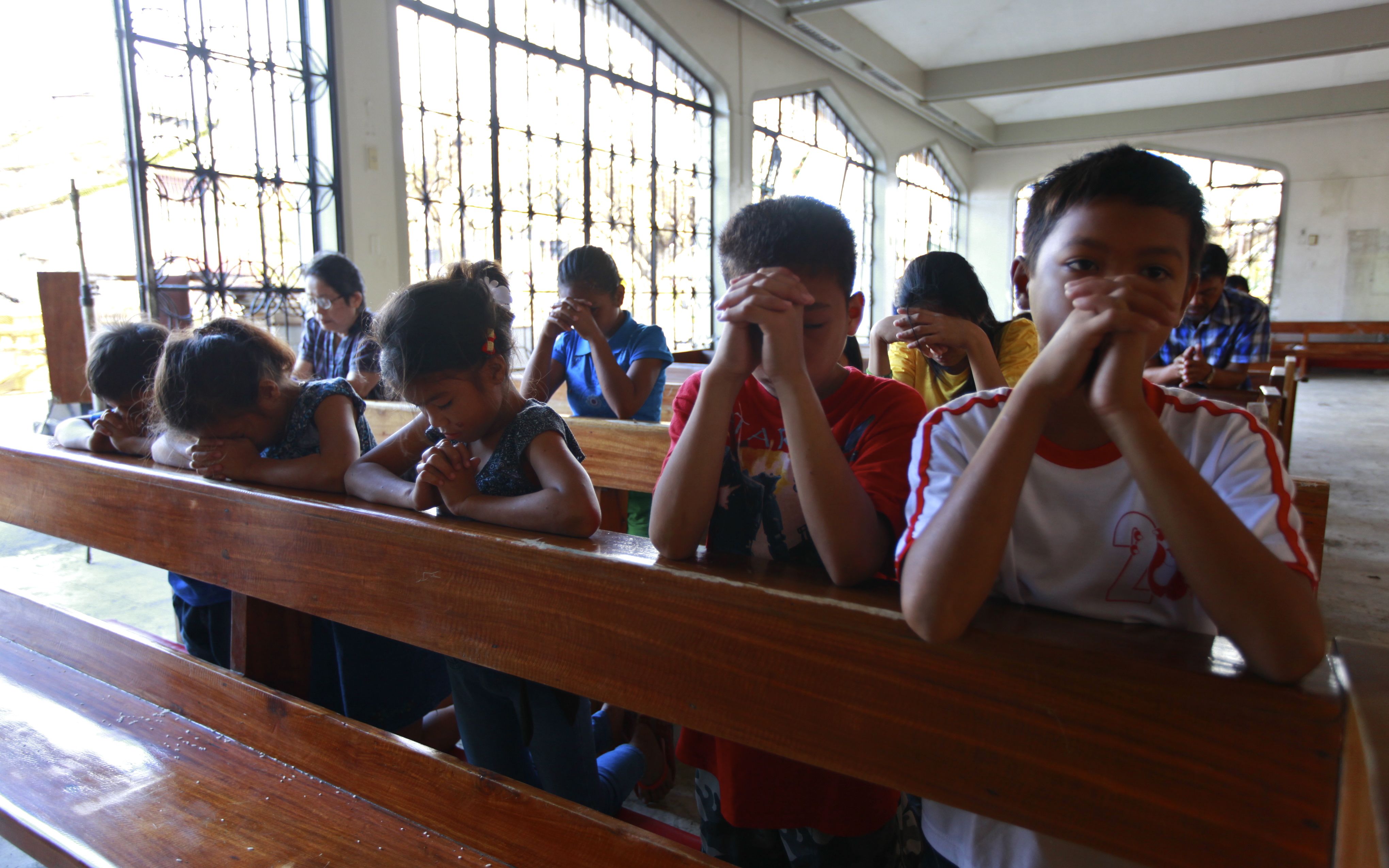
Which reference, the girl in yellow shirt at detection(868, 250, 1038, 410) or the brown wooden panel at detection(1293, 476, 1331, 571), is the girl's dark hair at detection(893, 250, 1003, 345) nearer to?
the girl in yellow shirt at detection(868, 250, 1038, 410)

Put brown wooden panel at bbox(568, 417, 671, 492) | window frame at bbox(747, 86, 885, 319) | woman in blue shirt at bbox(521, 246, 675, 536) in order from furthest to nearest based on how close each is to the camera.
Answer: window frame at bbox(747, 86, 885, 319) < woman in blue shirt at bbox(521, 246, 675, 536) < brown wooden panel at bbox(568, 417, 671, 492)

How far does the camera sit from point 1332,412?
26.9 ft

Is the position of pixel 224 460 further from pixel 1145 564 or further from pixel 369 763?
pixel 1145 564

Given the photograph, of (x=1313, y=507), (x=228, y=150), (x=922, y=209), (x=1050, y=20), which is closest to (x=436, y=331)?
(x=1313, y=507)

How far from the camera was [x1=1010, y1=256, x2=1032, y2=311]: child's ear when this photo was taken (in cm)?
92

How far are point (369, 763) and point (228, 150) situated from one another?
4039 millimetres

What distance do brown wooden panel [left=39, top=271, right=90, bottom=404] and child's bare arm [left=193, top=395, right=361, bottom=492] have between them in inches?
117

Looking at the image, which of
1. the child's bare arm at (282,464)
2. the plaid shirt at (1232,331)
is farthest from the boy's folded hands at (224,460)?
the plaid shirt at (1232,331)

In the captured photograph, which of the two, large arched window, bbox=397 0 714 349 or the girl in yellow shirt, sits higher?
large arched window, bbox=397 0 714 349

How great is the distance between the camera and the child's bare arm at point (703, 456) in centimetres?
91

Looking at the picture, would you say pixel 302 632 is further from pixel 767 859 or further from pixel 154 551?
pixel 767 859

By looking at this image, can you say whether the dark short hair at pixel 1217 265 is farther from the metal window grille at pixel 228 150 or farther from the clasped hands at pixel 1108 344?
the metal window grille at pixel 228 150

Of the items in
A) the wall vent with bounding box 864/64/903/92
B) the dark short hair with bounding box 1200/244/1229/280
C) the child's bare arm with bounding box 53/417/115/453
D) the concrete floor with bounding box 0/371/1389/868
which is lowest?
the concrete floor with bounding box 0/371/1389/868

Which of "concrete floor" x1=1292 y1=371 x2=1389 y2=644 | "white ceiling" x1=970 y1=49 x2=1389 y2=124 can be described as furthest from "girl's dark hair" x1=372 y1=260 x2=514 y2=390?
"white ceiling" x1=970 y1=49 x2=1389 y2=124
